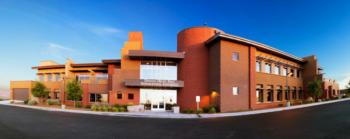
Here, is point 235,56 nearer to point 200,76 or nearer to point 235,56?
point 235,56

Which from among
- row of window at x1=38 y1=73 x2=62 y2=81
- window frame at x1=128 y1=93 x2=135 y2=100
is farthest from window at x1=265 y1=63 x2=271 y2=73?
row of window at x1=38 y1=73 x2=62 y2=81

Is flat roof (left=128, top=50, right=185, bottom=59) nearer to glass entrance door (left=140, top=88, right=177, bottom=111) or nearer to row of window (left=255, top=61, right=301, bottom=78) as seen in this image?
glass entrance door (left=140, top=88, right=177, bottom=111)

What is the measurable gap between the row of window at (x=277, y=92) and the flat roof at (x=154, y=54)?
41.4 ft

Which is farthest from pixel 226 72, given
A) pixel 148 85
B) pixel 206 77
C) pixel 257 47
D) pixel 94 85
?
pixel 94 85

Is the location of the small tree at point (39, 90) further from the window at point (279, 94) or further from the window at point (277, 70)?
the window at point (279, 94)

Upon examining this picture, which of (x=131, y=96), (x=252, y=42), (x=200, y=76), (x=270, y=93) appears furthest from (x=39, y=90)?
(x=270, y=93)

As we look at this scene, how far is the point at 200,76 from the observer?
84.4 feet

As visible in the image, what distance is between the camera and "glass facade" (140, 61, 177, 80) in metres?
26.5

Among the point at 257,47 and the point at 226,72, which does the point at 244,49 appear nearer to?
the point at 257,47

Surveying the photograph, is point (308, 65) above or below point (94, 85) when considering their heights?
above

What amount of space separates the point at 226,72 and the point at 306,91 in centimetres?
2283

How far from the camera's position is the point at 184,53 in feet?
86.7

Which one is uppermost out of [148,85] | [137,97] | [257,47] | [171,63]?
[257,47]

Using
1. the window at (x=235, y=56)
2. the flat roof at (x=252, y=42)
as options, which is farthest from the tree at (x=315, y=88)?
the window at (x=235, y=56)
